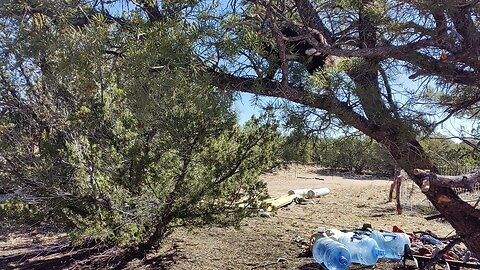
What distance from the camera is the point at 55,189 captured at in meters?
4.14

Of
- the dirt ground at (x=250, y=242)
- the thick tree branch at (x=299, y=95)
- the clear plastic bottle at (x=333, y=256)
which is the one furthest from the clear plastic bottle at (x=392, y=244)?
the thick tree branch at (x=299, y=95)

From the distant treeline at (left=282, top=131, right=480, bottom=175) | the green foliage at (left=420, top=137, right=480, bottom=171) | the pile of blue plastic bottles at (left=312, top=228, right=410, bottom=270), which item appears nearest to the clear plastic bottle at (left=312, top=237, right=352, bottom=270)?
the pile of blue plastic bottles at (left=312, top=228, right=410, bottom=270)

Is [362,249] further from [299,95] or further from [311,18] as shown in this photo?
[311,18]

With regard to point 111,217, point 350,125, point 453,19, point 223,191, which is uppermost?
point 453,19

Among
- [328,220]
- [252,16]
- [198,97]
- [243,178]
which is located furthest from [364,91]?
[328,220]

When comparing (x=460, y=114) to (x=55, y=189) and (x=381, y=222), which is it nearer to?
(x=55, y=189)

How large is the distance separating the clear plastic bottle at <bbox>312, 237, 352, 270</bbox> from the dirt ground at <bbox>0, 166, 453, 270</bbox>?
32cm

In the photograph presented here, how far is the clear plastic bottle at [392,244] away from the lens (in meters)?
5.10

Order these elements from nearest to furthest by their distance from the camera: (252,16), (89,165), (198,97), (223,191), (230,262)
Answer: (198,97) < (252,16) < (89,165) < (223,191) < (230,262)

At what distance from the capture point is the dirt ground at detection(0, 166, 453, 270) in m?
5.02

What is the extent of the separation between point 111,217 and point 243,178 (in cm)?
144

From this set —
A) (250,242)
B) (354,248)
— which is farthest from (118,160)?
(354,248)

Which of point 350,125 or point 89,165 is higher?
point 350,125

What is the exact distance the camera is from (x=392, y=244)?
515 cm
